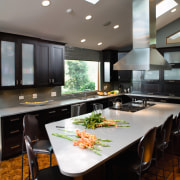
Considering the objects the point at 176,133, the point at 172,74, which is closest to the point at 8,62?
the point at 176,133

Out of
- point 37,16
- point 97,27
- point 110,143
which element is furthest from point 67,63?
point 110,143

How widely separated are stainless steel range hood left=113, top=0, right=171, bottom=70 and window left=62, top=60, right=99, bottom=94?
2.07 metres

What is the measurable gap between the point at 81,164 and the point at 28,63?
291 centimetres

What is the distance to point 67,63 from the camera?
5.36 metres

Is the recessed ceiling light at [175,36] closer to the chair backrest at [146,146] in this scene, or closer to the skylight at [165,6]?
the skylight at [165,6]

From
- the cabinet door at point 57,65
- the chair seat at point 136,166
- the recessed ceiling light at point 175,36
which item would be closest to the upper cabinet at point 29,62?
the cabinet door at point 57,65

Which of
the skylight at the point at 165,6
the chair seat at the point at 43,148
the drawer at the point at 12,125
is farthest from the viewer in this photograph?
the skylight at the point at 165,6

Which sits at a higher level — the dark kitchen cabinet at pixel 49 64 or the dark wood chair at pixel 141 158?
the dark kitchen cabinet at pixel 49 64

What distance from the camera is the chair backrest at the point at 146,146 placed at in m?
1.76

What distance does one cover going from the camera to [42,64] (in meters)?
4.12

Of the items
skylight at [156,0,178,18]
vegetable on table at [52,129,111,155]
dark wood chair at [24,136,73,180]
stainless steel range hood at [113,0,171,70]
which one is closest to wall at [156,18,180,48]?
skylight at [156,0,178,18]

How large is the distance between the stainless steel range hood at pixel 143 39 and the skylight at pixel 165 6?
128cm

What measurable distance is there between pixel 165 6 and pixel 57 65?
3173 mm

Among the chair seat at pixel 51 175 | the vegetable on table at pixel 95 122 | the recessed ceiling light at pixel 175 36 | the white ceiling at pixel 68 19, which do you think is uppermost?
the recessed ceiling light at pixel 175 36
